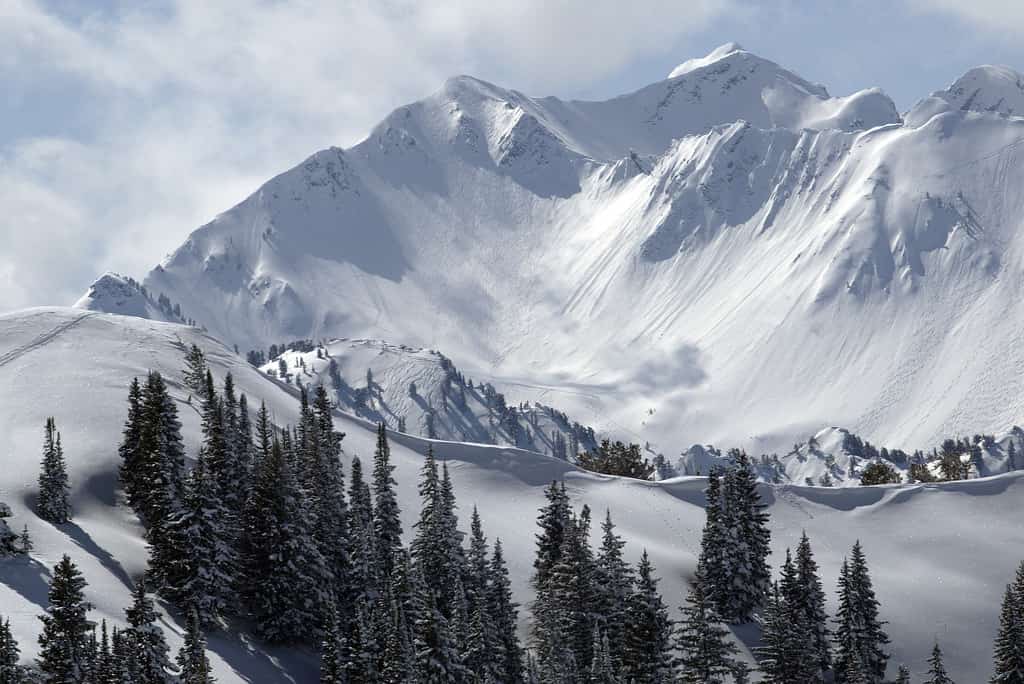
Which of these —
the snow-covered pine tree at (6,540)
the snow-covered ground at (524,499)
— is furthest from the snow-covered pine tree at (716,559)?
the snow-covered pine tree at (6,540)

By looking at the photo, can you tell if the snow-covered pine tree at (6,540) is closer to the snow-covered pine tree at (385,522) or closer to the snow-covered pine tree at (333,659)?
the snow-covered pine tree at (333,659)

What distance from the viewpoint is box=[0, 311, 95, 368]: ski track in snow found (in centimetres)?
14062

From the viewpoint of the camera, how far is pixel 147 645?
68125 millimetres

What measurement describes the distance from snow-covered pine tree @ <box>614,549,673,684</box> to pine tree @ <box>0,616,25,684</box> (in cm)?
4075

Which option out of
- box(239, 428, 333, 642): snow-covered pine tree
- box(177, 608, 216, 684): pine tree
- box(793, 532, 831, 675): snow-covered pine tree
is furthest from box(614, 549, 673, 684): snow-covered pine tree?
box(177, 608, 216, 684): pine tree

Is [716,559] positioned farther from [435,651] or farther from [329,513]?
[435,651]

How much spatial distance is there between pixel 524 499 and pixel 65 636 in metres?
87.1

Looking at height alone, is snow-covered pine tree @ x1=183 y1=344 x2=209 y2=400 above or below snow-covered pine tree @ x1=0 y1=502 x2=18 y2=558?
above

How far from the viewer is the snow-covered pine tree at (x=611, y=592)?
323 ft

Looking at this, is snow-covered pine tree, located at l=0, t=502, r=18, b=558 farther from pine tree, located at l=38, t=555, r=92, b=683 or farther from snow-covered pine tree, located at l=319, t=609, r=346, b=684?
snow-covered pine tree, located at l=319, t=609, r=346, b=684

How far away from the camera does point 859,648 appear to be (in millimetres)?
109562

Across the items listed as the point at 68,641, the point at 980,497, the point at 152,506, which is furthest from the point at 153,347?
the point at 980,497

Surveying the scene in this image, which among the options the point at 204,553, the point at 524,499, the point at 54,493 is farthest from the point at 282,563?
the point at 524,499

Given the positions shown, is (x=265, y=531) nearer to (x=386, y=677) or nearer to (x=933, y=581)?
(x=386, y=677)
